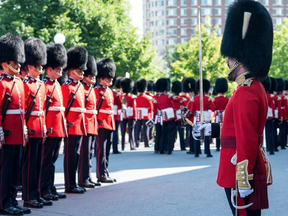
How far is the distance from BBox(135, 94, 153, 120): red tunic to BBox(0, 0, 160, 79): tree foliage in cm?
880

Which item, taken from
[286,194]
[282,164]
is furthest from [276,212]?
[282,164]

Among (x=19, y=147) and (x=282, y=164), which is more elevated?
(x=19, y=147)

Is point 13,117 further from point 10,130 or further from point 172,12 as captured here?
point 172,12

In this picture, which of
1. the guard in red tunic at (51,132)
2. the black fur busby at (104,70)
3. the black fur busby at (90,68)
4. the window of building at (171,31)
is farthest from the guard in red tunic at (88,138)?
the window of building at (171,31)

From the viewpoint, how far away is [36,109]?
7.35 metres

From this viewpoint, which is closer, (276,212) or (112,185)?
(276,212)

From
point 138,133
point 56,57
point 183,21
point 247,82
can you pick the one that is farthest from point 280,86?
point 183,21

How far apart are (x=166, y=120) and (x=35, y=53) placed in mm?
7786

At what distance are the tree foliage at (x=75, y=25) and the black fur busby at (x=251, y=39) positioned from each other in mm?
21352

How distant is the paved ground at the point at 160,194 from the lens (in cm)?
710

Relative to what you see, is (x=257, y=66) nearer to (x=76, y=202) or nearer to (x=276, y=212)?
(x=276, y=212)

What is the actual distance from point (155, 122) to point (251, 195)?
11220 mm

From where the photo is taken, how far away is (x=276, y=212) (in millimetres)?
6930

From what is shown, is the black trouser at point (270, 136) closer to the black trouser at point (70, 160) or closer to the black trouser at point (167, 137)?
the black trouser at point (167, 137)
